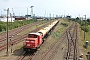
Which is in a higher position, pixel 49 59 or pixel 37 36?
pixel 37 36

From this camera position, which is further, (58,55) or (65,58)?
(58,55)

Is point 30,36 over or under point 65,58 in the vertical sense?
over

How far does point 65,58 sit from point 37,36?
19.1 feet

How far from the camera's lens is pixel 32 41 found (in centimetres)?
2900

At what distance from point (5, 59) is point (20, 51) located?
217 inches

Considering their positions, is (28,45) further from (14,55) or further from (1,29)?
(1,29)

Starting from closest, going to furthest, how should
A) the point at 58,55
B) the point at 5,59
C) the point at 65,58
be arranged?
the point at 5,59, the point at 65,58, the point at 58,55

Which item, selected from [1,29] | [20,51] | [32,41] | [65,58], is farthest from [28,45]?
[1,29]

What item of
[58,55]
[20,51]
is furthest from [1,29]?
[58,55]

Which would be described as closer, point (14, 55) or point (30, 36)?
point (14, 55)

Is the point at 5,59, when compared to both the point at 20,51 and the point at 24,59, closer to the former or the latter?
the point at 24,59

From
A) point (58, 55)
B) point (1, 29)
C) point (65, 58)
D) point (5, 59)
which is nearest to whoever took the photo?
point (5, 59)

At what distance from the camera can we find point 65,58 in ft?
91.4

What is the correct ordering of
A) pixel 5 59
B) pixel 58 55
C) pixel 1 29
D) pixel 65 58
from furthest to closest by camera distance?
pixel 1 29
pixel 58 55
pixel 65 58
pixel 5 59
